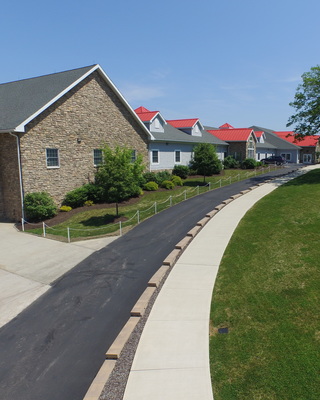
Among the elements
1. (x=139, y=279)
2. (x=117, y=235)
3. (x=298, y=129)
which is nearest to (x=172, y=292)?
(x=139, y=279)

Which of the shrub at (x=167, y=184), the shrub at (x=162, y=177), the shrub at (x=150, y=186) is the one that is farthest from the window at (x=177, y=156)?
the shrub at (x=150, y=186)

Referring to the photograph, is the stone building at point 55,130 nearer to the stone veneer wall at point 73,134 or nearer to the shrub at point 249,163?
the stone veneer wall at point 73,134

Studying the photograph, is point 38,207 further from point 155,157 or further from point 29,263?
point 155,157

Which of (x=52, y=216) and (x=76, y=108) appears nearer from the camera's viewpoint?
(x=52, y=216)

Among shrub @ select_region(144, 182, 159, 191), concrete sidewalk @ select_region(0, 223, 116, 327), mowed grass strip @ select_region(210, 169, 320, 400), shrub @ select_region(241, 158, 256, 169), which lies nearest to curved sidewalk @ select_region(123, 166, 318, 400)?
mowed grass strip @ select_region(210, 169, 320, 400)

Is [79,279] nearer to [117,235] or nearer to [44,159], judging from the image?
[117,235]

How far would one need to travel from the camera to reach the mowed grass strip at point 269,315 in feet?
21.6

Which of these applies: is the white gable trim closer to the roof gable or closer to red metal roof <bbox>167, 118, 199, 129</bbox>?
the roof gable

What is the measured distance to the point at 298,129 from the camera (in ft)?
113

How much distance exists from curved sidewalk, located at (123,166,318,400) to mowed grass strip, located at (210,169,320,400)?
0.28m

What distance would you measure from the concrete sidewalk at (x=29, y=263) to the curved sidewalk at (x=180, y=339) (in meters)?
4.90

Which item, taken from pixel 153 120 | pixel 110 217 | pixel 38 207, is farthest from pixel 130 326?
pixel 153 120

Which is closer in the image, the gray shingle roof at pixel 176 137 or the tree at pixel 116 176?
the tree at pixel 116 176

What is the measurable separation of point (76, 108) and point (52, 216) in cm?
884
